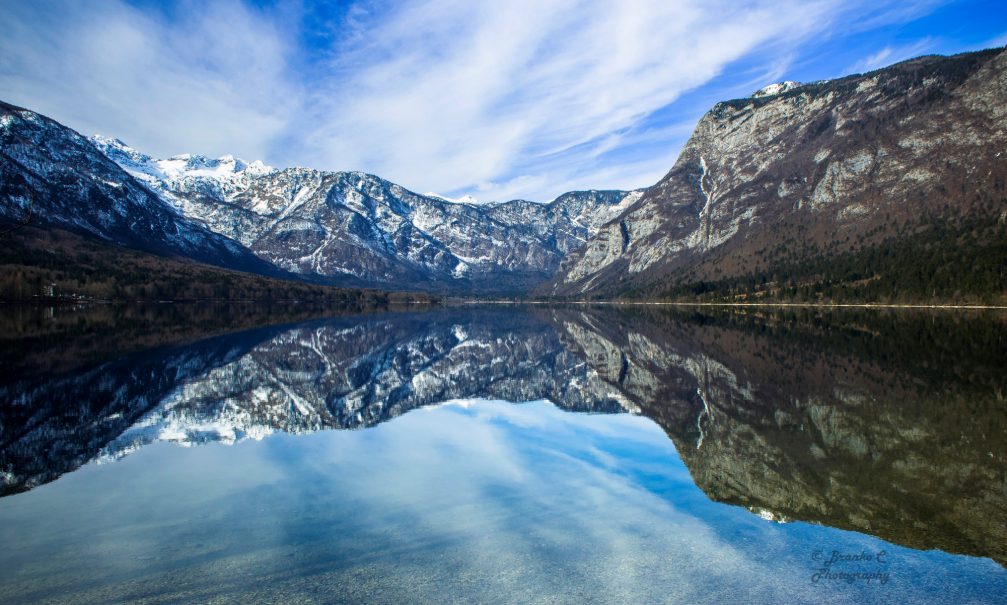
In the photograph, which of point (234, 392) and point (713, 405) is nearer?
point (713, 405)

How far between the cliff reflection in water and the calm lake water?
15 cm

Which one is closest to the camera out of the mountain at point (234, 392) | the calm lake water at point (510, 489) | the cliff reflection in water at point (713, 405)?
the calm lake water at point (510, 489)

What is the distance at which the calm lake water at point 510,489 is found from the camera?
10680 mm

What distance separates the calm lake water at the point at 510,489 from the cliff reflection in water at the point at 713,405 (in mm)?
150

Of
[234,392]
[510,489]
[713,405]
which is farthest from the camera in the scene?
[234,392]

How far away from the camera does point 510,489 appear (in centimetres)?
1636

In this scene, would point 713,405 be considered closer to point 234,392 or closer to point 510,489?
point 510,489

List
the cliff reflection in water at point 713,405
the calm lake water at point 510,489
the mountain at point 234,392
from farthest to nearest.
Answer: the mountain at point 234,392 → the cliff reflection in water at point 713,405 → the calm lake water at point 510,489

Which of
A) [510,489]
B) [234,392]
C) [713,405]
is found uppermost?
[234,392]

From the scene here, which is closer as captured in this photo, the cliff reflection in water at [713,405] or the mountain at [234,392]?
the cliff reflection in water at [713,405]

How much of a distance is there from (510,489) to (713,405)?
1537cm

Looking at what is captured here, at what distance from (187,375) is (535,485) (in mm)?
30825

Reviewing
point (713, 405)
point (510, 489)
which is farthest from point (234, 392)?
point (713, 405)

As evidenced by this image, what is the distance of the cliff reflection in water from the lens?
1520 centimetres
